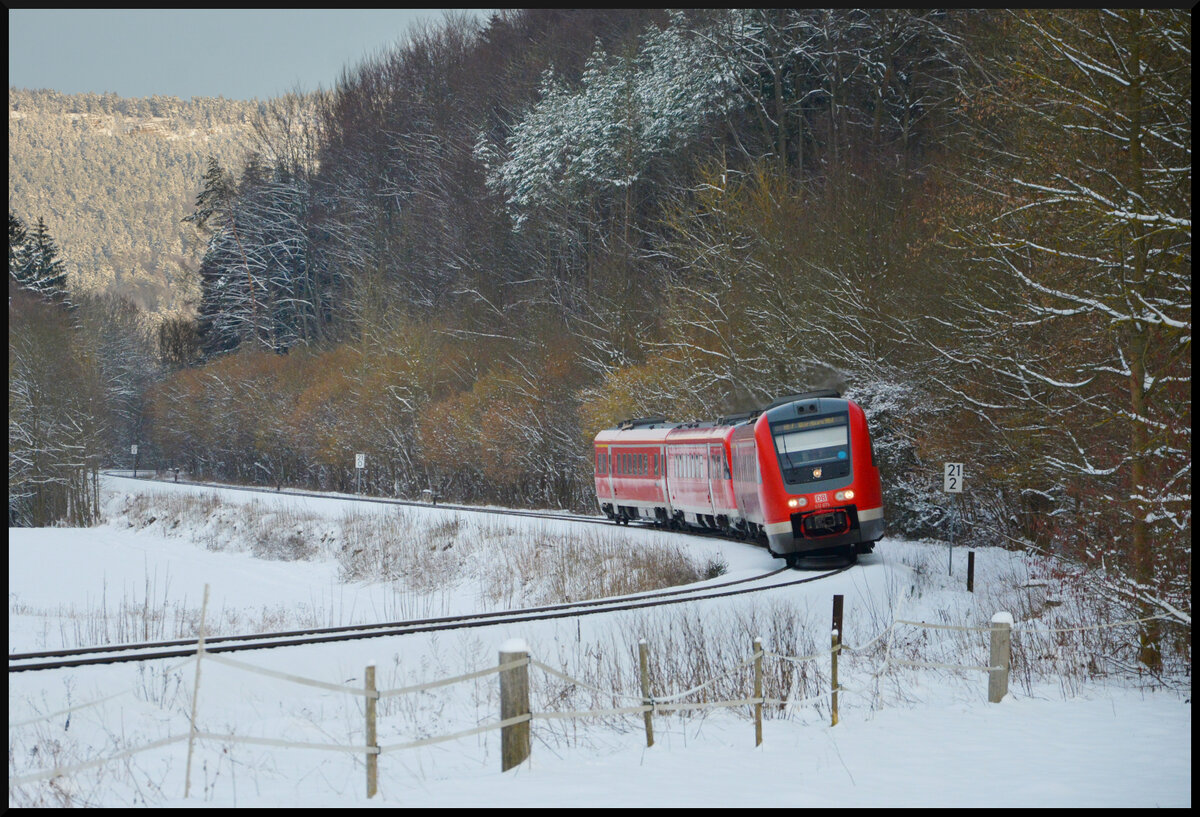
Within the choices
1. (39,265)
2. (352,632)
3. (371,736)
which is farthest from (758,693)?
(39,265)

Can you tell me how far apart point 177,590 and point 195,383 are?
52635 mm

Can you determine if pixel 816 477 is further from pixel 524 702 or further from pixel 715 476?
pixel 524 702

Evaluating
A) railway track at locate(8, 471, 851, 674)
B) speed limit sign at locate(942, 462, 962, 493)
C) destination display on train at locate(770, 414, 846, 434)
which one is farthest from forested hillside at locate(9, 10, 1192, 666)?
railway track at locate(8, 471, 851, 674)

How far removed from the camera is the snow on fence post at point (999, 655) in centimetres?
1144

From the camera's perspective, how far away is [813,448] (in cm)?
2295

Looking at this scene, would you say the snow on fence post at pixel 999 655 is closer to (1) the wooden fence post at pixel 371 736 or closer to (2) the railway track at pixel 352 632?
(1) the wooden fence post at pixel 371 736

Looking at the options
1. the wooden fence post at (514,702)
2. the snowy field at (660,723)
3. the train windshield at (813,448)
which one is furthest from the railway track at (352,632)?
Answer: the wooden fence post at (514,702)

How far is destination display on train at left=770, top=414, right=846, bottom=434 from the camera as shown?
22969mm

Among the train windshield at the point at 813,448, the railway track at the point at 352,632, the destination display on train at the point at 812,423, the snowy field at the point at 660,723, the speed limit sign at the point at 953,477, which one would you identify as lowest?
the snowy field at the point at 660,723

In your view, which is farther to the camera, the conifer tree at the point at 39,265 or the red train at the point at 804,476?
the conifer tree at the point at 39,265

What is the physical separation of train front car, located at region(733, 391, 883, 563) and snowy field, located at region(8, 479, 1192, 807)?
107cm

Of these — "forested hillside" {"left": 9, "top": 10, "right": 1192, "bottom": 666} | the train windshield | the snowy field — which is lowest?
the snowy field

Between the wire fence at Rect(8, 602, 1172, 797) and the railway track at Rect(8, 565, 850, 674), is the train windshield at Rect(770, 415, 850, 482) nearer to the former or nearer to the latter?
the railway track at Rect(8, 565, 850, 674)

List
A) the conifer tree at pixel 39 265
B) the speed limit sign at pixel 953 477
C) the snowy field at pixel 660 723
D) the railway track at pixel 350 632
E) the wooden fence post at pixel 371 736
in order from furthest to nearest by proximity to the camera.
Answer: the conifer tree at pixel 39 265 < the speed limit sign at pixel 953 477 < the railway track at pixel 350 632 < the snowy field at pixel 660 723 < the wooden fence post at pixel 371 736
